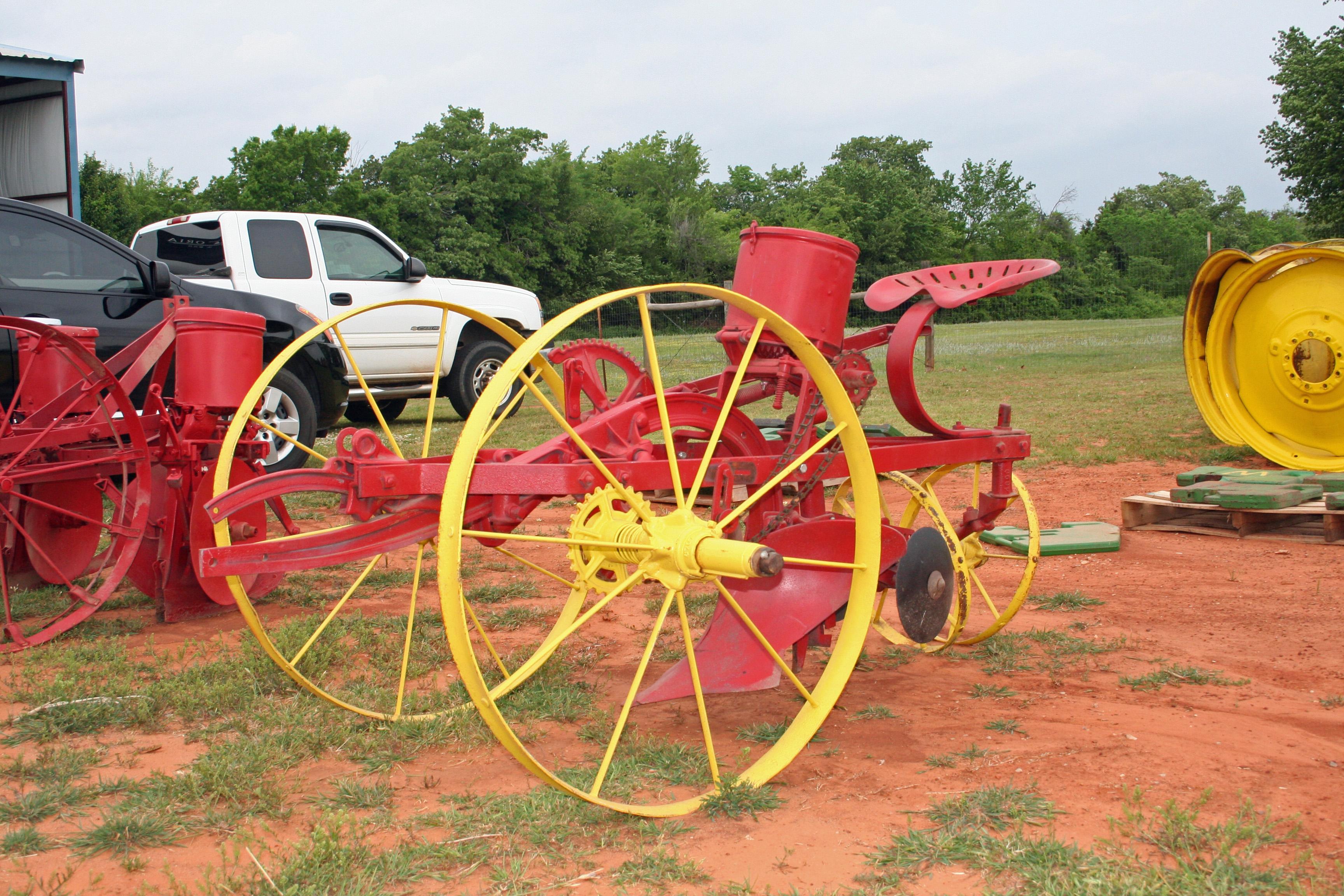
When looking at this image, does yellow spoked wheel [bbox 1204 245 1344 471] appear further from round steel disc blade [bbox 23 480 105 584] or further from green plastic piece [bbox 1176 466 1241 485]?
round steel disc blade [bbox 23 480 105 584]

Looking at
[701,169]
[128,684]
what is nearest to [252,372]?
[128,684]

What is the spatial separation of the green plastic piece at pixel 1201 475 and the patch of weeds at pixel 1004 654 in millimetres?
3073

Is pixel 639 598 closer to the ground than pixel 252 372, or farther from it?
closer to the ground

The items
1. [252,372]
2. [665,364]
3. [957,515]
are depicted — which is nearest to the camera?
[252,372]

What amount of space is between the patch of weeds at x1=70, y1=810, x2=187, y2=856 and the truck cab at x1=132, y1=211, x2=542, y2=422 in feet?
21.7

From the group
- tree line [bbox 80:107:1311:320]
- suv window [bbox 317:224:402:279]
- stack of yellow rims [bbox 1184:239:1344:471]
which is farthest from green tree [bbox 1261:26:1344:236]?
suv window [bbox 317:224:402:279]

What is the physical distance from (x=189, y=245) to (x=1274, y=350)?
31.1 feet

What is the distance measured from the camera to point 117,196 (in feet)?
109

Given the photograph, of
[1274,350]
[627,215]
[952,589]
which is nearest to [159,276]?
[952,589]

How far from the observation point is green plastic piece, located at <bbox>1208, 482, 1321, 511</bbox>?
21.0 ft

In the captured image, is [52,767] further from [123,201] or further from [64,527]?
[123,201]

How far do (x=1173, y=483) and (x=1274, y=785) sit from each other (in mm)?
5635

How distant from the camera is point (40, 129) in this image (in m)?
10.9

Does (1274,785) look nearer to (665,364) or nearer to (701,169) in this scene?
(665,364)
